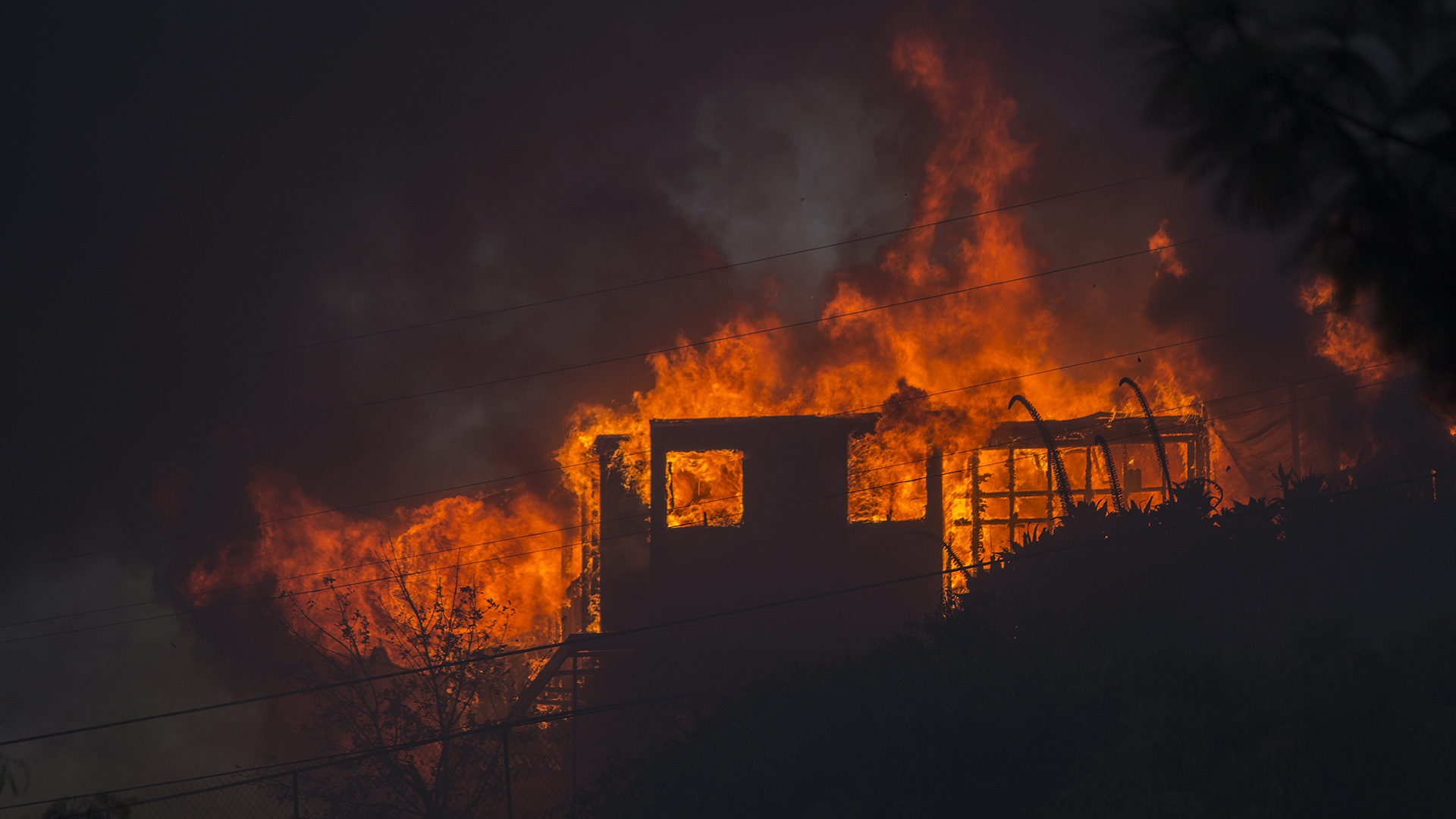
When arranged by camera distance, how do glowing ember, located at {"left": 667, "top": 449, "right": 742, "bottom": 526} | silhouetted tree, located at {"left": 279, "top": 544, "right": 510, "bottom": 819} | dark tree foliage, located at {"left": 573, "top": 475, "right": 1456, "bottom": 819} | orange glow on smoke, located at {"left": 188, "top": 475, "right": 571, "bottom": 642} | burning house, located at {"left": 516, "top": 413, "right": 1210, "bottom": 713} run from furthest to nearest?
orange glow on smoke, located at {"left": 188, "top": 475, "right": 571, "bottom": 642}
glowing ember, located at {"left": 667, "top": 449, "right": 742, "bottom": 526}
burning house, located at {"left": 516, "top": 413, "right": 1210, "bottom": 713}
silhouetted tree, located at {"left": 279, "top": 544, "right": 510, "bottom": 819}
dark tree foliage, located at {"left": 573, "top": 475, "right": 1456, "bottom": 819}

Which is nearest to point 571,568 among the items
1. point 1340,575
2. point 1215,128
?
point 1340,575

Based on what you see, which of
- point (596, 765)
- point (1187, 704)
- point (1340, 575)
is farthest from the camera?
point (596, 765)

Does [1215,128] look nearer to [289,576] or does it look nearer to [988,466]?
[988,466]

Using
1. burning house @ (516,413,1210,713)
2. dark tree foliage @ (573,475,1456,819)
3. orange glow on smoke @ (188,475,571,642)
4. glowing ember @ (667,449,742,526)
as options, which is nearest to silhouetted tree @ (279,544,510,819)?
burning house @ (516,413,1210,713)

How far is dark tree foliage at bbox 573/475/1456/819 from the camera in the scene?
Result: 373 inches

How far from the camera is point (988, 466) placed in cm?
3148

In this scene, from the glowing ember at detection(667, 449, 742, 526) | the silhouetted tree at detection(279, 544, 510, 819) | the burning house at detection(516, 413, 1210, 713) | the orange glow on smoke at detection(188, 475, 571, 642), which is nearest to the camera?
the silhouetted tree at detection(279, 544, 510, 819)

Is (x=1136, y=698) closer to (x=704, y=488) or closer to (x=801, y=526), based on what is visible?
(x=801, y=526)

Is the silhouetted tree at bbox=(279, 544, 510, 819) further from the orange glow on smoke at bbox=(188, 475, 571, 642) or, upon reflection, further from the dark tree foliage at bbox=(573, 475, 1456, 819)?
the orange glow on smoke at bbox=(188, 475, 571, 642)

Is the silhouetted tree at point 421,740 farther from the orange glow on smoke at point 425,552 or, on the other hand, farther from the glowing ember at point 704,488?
the orange glow on smoke at point 425,552

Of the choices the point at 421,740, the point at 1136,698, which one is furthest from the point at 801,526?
the point at 1136,698

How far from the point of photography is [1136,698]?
10.7 metres

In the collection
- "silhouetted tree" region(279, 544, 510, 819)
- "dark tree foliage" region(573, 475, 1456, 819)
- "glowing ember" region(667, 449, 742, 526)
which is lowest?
"silhouetted tree" region(279, 544, 510, 819)

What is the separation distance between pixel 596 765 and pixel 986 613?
11075 mm
